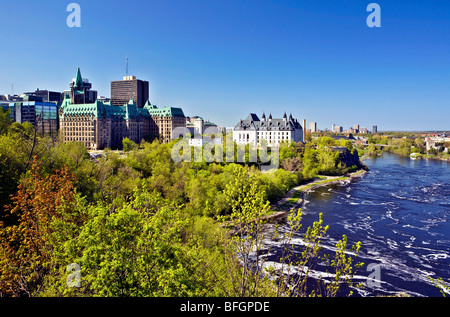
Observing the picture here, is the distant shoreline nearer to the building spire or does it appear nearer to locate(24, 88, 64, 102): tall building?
the building spire

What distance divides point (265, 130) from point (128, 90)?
3514 inches

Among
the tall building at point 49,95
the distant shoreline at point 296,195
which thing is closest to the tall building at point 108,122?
the tall building at point 49,95

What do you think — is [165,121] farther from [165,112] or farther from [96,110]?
[96,110]

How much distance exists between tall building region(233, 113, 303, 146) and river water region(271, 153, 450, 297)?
41.6m

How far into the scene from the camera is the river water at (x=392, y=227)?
23.7 metres

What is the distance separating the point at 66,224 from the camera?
10219mm

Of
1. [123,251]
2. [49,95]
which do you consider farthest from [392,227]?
[49,95]

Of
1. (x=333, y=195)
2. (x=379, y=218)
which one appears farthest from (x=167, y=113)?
(x=379, y=218)

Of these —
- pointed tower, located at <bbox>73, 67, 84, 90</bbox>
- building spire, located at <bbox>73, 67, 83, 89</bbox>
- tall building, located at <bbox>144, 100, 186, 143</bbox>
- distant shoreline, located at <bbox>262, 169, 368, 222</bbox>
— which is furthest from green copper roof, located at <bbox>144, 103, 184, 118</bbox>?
distant shoreline, located at <bbox>262, 169, 368, 222</bbox>

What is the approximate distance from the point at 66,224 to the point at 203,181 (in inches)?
1321
